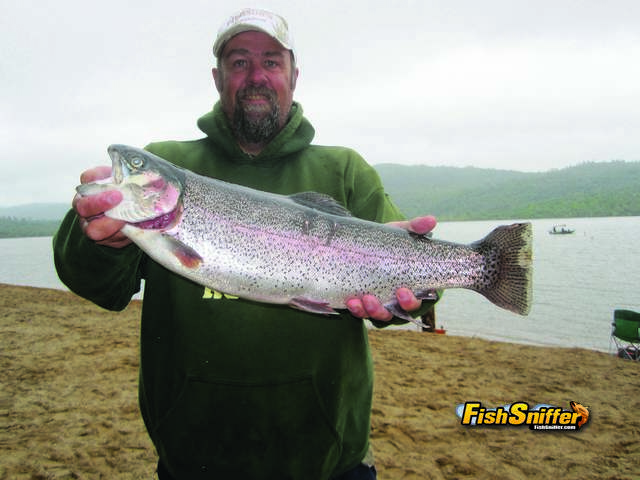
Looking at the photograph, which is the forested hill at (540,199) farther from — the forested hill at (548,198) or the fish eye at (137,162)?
the fish eye at (137,162)

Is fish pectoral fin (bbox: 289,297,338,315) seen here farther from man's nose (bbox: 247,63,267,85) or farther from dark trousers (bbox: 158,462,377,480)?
man's nose (bbox: 247,63,267,85)

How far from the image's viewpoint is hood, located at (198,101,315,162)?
137 inches

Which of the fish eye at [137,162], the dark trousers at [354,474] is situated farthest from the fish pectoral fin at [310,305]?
the fish eye at [137,162]

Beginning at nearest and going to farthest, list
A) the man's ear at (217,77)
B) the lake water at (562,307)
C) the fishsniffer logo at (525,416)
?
the man's ear at (217,77) → the fishsniffer logo at (525,416) → the lake water at (562,307)

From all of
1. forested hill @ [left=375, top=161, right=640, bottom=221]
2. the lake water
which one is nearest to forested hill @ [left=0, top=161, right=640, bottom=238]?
forested hill @ [left=375, top=161, right=640, bottom=221]

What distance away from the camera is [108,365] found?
31.5 ft

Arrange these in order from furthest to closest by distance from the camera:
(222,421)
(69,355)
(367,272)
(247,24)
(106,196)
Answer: (69,355) → (247,24) → (367,272) → (222,421) → (106,196)

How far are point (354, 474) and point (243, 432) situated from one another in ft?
3.04

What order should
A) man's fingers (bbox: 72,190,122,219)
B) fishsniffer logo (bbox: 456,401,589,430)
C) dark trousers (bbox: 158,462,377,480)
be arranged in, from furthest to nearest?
fishsniffer logo (bbox: 456,401,589,430)
dark trousers (bbox: 158,462,377,480)
man's fingers (bbox: 72,190,122,219)

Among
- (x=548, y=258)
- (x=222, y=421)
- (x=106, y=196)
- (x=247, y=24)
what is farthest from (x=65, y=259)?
(x=548, y=258)

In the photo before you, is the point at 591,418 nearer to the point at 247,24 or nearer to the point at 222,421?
the point at 222,421

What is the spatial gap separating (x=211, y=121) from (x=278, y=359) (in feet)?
6.76

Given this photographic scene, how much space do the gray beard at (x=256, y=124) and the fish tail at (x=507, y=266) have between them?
1.94m

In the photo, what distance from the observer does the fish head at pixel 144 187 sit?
2797 mm
